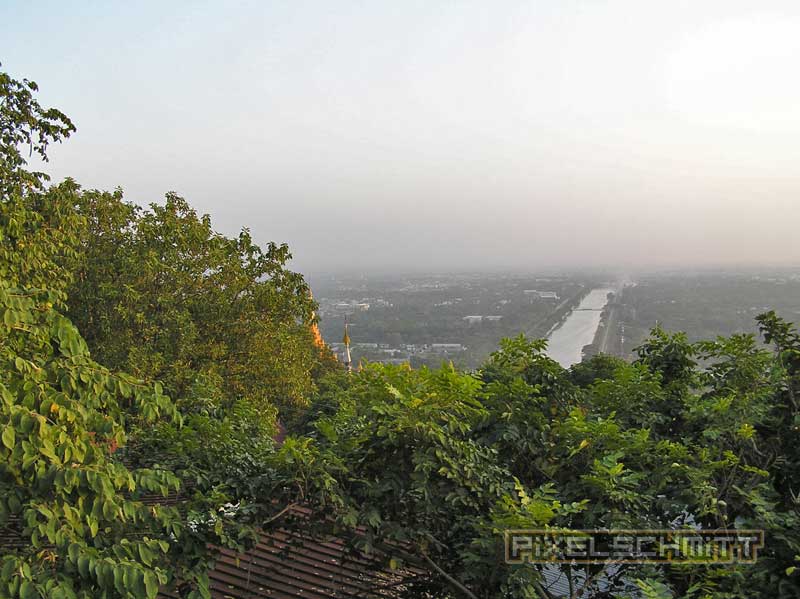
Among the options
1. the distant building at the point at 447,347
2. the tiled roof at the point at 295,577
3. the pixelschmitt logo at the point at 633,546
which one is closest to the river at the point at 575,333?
the distant building at the point at 447,347

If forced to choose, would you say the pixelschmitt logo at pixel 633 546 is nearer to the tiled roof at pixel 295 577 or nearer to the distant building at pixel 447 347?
the tiled roof at pixel 295 577

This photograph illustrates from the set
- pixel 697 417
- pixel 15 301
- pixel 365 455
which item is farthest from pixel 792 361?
pixel 15 301

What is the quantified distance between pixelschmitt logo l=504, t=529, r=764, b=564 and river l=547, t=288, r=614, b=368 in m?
16.0

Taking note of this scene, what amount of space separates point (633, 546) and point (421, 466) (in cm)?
134

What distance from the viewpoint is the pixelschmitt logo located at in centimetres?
297

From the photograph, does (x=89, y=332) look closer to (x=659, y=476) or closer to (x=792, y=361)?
(x=659, y=476)

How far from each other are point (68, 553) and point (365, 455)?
5.32ft

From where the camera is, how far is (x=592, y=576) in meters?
3.30

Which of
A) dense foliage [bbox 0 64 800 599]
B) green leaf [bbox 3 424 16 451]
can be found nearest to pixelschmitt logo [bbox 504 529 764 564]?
dense foliage [bbox 0 64 800 599]

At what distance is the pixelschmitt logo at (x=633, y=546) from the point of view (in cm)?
297

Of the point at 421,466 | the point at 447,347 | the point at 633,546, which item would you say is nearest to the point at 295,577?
the point at 421,466

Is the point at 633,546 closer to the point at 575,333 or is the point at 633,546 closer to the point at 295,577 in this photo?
the point at 295,577

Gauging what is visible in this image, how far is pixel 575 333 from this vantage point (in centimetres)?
3444

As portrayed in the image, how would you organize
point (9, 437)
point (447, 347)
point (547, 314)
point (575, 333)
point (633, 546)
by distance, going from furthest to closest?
point (547, 314) < point (575, 333) < point (447, 347) < point (633, 546) < point (9, 437)
